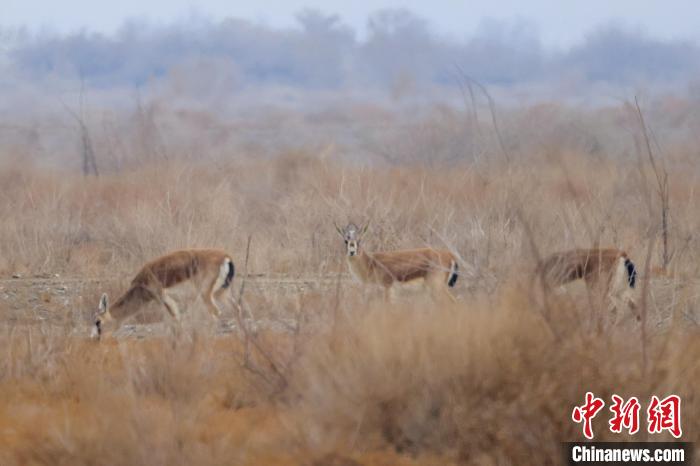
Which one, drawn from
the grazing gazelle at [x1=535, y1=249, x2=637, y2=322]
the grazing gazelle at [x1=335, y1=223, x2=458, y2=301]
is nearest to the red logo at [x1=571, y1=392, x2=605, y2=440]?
the grazing gazelle at [x1=535, y1=249, x2=637, y2=322]

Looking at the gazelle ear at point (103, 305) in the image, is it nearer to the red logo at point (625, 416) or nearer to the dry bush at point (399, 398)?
the dry bush at point (399, 398)

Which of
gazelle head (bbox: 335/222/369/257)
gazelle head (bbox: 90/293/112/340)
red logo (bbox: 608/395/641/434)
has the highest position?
gazelle head (bbox: 335/222/369/257)

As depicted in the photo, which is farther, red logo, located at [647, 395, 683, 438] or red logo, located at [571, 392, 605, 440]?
red logo, located at [571, 392, 605, 440]

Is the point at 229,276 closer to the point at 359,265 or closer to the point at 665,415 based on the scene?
the point at 359,265

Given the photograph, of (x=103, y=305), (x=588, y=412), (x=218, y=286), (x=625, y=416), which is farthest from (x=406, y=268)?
(x=625, y=416)

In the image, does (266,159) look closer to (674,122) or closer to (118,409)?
(674,122)

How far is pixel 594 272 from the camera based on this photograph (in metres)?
9.75

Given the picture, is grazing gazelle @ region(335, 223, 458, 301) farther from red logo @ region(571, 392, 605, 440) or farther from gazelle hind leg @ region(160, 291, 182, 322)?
red logo @ region(571, 392, 605, 440)

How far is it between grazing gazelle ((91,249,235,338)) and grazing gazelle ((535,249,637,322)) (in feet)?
12.3

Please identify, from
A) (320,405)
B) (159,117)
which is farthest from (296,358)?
(159,117)

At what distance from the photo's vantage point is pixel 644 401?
665 centimetres

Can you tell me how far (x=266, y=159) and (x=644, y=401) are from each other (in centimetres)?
2675

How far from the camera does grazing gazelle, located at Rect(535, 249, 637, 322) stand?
293 inches

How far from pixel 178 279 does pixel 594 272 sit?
4.84 metres
